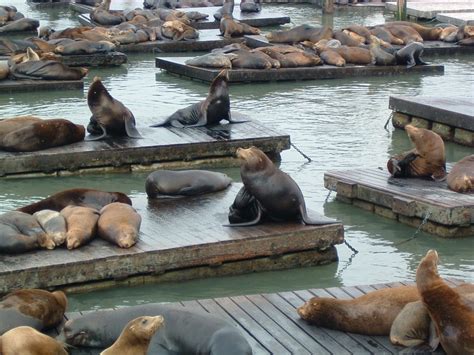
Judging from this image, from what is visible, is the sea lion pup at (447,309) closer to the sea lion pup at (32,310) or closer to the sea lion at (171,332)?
the sea lion at (171,332)

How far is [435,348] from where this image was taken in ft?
17.2

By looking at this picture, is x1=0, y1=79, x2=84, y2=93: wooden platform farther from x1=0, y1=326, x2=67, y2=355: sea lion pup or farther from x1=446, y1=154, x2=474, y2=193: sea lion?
x1=0, y1=326, x2=67, y2=355: sea lion pup

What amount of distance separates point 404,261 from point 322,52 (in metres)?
9.02

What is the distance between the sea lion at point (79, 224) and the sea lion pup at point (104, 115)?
3147mm

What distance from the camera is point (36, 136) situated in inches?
392

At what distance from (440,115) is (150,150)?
340 cm

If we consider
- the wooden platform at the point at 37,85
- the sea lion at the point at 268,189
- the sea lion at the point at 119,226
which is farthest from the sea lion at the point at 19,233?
the wooden platform at the point at 37,85

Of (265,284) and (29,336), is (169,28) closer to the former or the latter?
(265,284)

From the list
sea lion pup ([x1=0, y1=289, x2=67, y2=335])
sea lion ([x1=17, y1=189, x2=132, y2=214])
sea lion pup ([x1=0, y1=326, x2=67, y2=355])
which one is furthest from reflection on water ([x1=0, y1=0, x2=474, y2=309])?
sea lion pup ([x1=0, y1=326, x2=67, y2=355])

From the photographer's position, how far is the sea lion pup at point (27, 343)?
4.94 metres

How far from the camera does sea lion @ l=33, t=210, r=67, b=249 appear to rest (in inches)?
275

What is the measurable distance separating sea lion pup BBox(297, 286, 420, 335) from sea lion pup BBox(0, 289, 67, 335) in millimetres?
1254

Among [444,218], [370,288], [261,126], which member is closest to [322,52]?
[261,126]

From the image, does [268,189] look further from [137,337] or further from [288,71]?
[288,71]
